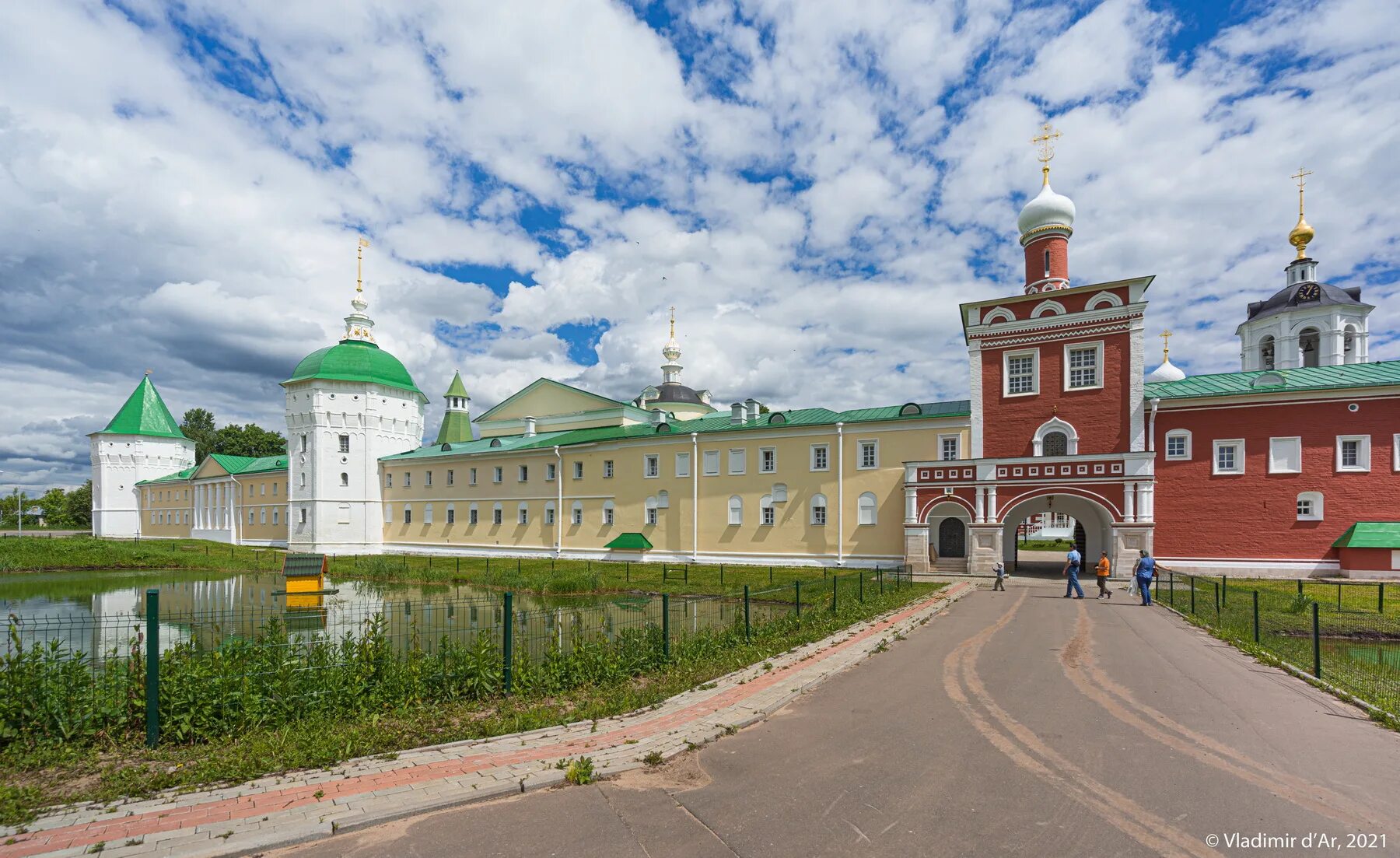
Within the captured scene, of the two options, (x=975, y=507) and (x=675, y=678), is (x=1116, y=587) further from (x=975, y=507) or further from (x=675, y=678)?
(x=675, y=678)


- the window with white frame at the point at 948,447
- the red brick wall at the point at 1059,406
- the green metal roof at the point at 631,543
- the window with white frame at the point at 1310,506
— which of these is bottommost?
the green metal roof at the point at 631,543

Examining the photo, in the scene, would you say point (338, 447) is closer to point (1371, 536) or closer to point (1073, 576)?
point (1073, 576)

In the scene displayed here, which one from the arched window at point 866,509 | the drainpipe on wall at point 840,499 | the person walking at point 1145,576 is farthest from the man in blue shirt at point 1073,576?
the drainpipe on wall at point 840,499

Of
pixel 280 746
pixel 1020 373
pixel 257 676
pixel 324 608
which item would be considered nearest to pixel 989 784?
pixel 280 746

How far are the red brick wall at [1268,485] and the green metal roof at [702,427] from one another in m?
8.39

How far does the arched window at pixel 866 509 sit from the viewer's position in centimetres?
3002

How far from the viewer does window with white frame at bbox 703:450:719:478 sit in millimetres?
34031

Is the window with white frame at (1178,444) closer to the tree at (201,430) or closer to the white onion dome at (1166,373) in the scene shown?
the white onion dome at (1166,373)

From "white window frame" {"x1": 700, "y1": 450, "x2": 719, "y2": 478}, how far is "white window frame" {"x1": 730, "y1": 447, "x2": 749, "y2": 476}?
2.55 ft

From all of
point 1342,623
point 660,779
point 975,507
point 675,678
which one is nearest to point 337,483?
point 975,507

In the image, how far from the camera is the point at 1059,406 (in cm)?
2734

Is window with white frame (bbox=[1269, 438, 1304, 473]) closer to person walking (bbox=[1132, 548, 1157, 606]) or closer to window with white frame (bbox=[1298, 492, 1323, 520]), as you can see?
window with white frame (bbox=[1298, 492, 1323, 520])

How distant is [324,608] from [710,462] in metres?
23.3

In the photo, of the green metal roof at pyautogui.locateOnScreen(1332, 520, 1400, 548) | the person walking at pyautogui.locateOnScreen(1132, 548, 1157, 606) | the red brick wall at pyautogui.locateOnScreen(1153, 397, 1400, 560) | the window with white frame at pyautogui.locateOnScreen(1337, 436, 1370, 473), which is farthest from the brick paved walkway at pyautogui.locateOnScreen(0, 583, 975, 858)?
the window with white frame at pyautogui.locateOnScreen(1337, 436, 1370, 473)
